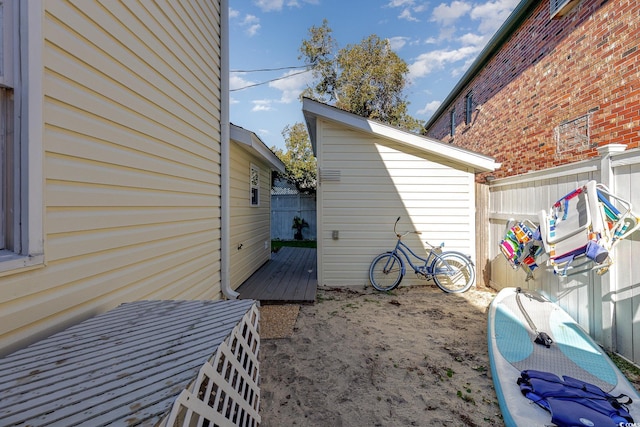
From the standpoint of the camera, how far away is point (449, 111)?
12.1 metres

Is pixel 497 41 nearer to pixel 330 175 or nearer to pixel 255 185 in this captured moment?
pixel 330 175

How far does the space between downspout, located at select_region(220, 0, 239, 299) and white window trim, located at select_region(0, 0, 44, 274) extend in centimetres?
277

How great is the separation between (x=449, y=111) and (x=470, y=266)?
8.65 meters

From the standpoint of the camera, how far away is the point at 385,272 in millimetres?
5566

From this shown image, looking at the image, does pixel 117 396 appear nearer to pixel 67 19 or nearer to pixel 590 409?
pixel 67 19

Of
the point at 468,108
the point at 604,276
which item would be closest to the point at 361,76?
the point at 468,108

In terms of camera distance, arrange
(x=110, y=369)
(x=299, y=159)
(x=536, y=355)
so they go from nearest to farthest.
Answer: (x=110, y=369) < (x=536, y=355) < (x=299, y=159)

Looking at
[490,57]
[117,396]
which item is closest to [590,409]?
[117,396]

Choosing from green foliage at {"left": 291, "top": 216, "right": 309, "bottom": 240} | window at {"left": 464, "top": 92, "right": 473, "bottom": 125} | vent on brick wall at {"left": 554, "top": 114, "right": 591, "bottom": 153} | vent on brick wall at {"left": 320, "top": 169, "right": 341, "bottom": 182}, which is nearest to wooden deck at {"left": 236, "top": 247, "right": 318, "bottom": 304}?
vent on brick wall at {"left": 320, "top": 169, "right": 341, "bottom": 182}

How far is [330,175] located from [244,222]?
1.92 metres

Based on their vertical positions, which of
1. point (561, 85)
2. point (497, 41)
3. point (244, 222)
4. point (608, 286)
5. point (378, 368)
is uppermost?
point (497, 41)

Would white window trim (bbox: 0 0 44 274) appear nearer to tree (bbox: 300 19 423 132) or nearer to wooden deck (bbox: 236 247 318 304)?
wooden deck (bbox: 236 247 318 304)

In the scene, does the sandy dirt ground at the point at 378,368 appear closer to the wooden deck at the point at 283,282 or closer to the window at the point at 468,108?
the wooden deck at the point at 283,282

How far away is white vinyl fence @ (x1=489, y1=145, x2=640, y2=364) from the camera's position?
2.76 m
